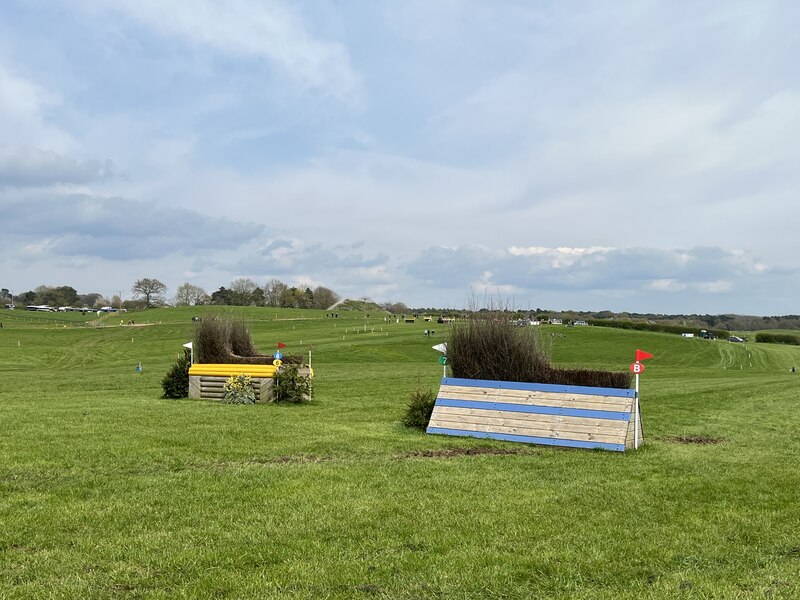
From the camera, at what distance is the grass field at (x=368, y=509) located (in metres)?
4.72

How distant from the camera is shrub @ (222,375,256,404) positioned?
16.1 m

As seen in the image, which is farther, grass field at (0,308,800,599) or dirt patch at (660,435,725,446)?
dirt patch at (660,435,725,446)

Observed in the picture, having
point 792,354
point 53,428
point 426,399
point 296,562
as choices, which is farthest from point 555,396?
point 792,354

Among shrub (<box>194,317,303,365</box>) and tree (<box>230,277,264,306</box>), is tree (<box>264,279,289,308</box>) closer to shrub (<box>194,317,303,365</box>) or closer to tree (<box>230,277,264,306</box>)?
tree (<box>230,277,264,306</box>)

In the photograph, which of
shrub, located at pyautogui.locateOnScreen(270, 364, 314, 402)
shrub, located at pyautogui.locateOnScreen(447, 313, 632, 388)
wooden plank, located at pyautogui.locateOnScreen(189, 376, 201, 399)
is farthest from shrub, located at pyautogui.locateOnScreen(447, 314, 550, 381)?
wooden plank, located at pyautogui.locateOnScreen(189, 376, 201, 399)

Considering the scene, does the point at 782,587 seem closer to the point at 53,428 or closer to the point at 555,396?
the point at 555,396

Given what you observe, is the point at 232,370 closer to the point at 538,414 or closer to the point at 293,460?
the point at 293,460

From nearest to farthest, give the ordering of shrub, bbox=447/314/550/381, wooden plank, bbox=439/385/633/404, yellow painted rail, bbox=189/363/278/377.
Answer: wooden plank, bbox=439/385/633/404 → shrub, bbox=447/314/550/381 → yellow painted rail, bbox=189/363/278/377

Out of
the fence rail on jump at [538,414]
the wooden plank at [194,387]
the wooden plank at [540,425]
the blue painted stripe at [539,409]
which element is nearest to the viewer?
the wooden plank at [540,425]

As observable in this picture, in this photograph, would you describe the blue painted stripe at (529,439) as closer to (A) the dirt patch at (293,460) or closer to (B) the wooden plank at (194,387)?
(A) the dirt patch at (293,460)

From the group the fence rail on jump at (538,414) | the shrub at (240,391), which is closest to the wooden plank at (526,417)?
the fence rail on jump at (538,414)

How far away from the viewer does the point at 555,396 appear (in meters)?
12.2

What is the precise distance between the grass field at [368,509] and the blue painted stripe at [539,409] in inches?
32.6

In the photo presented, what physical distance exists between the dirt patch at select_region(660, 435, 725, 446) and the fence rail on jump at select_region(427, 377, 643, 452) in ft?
3.96
